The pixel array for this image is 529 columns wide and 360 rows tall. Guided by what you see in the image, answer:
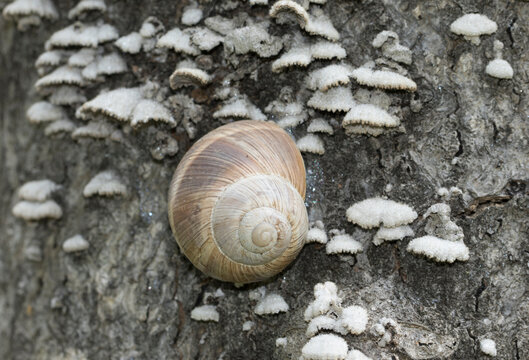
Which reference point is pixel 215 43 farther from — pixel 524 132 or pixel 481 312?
pixel 481 312

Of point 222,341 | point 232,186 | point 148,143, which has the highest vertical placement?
point 232,186

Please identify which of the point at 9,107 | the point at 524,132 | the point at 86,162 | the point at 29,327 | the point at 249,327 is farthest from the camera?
the point at 9,107

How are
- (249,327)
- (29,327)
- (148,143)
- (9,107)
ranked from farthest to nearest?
(9,107) → (29,327) → (148,143) → (249,327)

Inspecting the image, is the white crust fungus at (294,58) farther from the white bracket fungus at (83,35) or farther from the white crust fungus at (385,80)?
the white bracket fungus at (83,35)

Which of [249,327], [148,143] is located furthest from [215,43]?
[249,327]

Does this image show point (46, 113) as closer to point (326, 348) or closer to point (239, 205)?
point (239, 205)

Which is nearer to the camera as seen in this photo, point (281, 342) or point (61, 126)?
point (281, 342)

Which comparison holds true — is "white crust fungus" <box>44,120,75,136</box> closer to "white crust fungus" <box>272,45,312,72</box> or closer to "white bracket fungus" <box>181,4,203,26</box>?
"white bracket fungus" <box>181,4,203,26</box>

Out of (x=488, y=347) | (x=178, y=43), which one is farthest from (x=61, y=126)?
(x=488, y=347)
